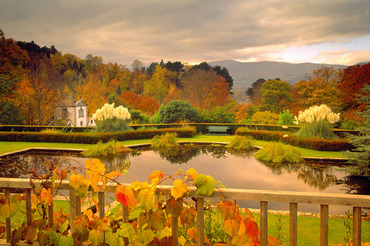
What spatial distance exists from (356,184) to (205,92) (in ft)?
90.6

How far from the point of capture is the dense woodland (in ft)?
68.0

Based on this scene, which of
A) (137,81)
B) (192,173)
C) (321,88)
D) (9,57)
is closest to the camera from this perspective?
(192,173)

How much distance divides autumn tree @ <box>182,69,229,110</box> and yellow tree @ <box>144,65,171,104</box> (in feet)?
11.2

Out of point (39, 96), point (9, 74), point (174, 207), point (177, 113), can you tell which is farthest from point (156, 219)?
point (9, 74)

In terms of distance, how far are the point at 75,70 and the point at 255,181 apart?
38.6 metres

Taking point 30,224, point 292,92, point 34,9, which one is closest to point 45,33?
point 34,9

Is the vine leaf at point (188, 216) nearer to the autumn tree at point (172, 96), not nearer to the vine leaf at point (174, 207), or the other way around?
the vine leaf at point (174, 207)

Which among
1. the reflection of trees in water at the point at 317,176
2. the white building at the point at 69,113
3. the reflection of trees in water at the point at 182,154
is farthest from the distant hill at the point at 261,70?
the reflection of trees in water at the point at 317,176

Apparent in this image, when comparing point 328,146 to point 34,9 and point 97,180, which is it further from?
point 34,9

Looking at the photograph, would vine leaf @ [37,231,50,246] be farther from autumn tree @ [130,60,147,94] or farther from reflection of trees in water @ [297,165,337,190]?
autumn tree @ [130,60,147,94]

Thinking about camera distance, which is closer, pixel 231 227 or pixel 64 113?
pixel 231 227

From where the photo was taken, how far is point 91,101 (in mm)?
32031

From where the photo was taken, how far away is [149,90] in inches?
1474

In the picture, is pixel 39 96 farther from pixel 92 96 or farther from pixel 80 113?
pixel 92 96
